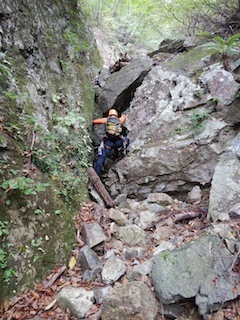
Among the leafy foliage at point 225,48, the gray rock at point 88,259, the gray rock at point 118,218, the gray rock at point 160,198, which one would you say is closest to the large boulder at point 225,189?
the gray rock at point 160,198

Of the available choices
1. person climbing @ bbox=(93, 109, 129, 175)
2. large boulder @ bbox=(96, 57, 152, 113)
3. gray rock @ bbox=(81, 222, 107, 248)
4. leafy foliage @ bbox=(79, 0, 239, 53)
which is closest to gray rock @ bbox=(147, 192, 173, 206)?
person climbing @ bbox=(93, 109, 129, 175)

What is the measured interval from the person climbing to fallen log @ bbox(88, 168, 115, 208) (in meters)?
0.58

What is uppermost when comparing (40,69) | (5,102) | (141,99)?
(40,69)

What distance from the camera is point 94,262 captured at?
3.92 meters

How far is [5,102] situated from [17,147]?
942mm

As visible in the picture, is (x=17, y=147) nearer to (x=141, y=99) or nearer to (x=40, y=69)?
(x=40, y=69)

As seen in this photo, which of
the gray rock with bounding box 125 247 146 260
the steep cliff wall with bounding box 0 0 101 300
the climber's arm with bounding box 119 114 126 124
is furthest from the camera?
the climber's arm with bounding box 119 114 126 124

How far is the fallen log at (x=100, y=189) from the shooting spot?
5926 millimetres

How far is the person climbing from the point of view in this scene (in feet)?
22.4

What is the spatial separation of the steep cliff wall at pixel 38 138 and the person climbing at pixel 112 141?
0.47 metres

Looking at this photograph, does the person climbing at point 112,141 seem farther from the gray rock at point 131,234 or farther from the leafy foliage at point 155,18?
the leafy foliage at point 155,18

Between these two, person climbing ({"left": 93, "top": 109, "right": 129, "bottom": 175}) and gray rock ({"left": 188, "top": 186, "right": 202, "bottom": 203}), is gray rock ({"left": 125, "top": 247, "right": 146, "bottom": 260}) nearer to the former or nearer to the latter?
gray rock ({"left": 188, "top": 186, "right": 202, "bottom": 203})

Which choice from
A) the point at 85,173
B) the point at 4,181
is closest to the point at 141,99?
the point at 85,173

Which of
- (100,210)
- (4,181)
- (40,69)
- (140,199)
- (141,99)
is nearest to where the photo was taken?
(4,181)
